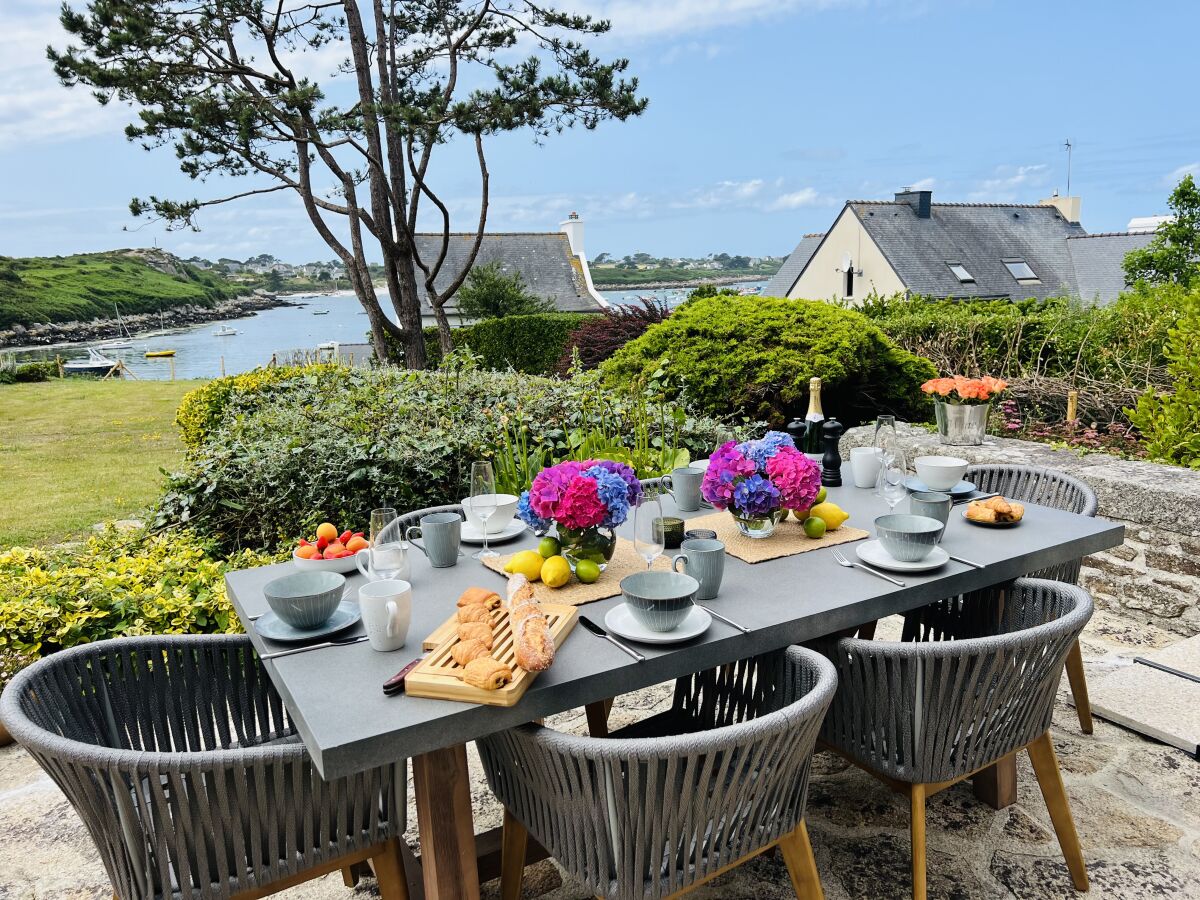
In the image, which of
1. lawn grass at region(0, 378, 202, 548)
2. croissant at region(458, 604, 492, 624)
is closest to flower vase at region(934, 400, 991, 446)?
croissant at region(458, 604, 492, 624)

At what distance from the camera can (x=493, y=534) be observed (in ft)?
8.07

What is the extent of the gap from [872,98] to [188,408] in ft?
68.3

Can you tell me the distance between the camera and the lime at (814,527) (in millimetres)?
2352

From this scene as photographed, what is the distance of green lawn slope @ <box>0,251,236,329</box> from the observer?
4422 cm

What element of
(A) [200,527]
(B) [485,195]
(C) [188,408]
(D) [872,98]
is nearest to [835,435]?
(A) [200,527]

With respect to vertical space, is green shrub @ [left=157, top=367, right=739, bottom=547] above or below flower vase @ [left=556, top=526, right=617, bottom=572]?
below

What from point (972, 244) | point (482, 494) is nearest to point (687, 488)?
point (482, 494)

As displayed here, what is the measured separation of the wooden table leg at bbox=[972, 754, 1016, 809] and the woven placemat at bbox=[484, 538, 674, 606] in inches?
44.1

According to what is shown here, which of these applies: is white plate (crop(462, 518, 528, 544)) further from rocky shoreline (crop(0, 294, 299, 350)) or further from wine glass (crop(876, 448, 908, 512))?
rocky shoreline (crop(0, 294, 299, 350))

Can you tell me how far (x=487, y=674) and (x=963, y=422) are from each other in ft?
11.9

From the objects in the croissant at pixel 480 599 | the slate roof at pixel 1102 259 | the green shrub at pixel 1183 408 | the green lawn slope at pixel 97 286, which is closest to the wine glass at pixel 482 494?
the croissant at pixel 480 599

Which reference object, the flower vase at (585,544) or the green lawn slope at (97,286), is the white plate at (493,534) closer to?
the flower vase at (585,544)

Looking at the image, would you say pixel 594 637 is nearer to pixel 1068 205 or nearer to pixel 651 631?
pixel 651 631

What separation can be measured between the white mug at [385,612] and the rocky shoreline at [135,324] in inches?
1500
